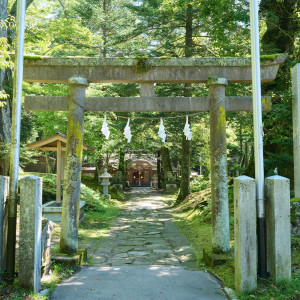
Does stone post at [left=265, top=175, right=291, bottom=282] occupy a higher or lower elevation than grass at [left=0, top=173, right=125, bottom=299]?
higher

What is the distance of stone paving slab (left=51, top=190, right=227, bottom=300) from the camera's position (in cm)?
480

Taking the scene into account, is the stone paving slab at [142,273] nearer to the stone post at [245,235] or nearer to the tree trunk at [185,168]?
the stone post at [245,235]

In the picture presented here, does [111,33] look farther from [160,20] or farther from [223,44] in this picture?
[223,44]

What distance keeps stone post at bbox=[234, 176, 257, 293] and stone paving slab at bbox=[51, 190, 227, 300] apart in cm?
47

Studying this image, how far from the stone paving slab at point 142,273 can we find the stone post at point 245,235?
473 millimetres

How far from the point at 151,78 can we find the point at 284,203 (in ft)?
12.8

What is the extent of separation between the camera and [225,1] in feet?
34.7

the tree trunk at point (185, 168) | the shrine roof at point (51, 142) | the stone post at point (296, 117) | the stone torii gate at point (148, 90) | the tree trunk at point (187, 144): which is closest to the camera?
the stone torii gate at point (148, 90)

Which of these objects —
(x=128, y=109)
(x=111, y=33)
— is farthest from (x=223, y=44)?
(x=111, y=33)

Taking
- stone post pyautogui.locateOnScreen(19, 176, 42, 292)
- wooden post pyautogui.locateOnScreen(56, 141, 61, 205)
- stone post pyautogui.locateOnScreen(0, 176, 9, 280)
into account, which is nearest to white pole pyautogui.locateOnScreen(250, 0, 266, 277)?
stone post pyautogui.locateOnScreen(19, 176, 42, 292)

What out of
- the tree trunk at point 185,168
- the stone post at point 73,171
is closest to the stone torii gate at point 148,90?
the stone post at point 73,171

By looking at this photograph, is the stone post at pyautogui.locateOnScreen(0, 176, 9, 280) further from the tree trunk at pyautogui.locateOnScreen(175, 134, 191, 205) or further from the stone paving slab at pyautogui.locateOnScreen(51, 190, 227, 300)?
the tree trunk at pyautogui.locateOnScreen(175, 134, 191, 205)

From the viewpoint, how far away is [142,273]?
590 centimetres

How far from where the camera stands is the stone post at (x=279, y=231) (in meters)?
4.74
